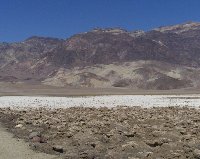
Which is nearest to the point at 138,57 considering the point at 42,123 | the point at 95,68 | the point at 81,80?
the point at 95,68

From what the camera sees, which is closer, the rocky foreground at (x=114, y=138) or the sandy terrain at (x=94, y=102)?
the rocky foreground at (x=114, y=138)

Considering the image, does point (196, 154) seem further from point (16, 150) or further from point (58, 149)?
point (16, 150)

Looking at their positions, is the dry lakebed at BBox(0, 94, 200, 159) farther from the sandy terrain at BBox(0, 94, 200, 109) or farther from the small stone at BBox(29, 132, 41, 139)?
the sandy terrain at BBox(0, 94, 200, 109)

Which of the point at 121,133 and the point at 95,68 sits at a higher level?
the point at 95,68

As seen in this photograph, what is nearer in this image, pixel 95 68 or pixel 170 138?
pixel 170 138

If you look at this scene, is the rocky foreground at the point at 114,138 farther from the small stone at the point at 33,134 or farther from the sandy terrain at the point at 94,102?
the sandy terrain at the point at 94,102

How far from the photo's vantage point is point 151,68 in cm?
15400

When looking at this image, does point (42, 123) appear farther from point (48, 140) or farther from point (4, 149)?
point (4, 149)

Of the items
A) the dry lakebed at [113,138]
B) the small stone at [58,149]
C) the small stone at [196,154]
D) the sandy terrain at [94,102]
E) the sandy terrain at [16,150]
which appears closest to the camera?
the small stone at [196,154]

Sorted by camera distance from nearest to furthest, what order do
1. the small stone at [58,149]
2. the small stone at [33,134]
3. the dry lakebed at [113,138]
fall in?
1. the dry lakebed at [113,138]
2. the small stone at [58,149]
3. the small stone at [33,134]

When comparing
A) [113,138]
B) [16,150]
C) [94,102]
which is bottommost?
[16,150]

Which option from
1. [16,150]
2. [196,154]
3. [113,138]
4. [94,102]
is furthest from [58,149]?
[94,102]

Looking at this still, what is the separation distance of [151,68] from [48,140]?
13754cm

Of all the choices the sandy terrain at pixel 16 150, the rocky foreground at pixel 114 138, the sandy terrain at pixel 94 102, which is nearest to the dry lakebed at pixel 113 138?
the rocky foreground at pixel 114 138
